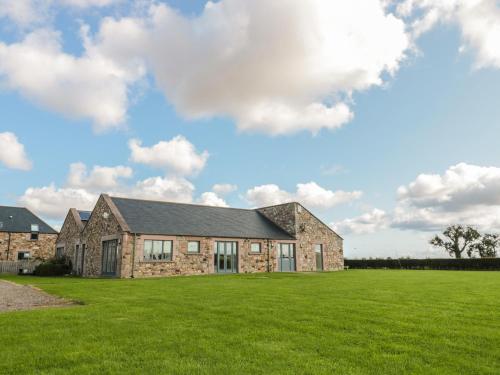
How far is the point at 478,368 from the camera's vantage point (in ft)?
16.0

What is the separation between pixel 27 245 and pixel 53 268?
47.3ft

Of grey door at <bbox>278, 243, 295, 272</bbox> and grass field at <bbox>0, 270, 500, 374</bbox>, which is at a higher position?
grey door at <bbox>278, 243, 295, 272</bbox>

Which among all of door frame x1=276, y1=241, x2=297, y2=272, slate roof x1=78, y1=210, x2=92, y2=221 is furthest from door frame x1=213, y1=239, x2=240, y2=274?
slate roof x1=78, y1=210, x2=92, y2=221

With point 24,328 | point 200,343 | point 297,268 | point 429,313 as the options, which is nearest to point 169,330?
point 200,343

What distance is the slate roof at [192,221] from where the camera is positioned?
26.8 metres

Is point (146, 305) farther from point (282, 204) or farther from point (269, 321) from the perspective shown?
point (282, 204)

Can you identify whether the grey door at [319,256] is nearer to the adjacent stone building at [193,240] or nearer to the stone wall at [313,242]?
the adjacent stone building at [193,240]

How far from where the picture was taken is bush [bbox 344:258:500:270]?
125 ft

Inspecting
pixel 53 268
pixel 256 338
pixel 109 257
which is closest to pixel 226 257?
pixel 109 257

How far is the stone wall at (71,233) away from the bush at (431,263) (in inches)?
1256

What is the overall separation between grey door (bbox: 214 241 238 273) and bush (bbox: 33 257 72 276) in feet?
45.3

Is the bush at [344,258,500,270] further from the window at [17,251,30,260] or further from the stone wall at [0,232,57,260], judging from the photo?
the window at [17,251,30,260]

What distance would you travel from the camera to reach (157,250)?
84.5 feet

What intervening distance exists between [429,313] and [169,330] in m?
5.67
